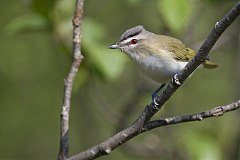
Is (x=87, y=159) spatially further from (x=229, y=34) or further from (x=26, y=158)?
(x=26, y=158)

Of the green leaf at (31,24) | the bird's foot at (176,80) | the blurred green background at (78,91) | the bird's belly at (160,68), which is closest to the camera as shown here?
the bird's foot at (176,80)

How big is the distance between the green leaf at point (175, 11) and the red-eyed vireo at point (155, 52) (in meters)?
0.18

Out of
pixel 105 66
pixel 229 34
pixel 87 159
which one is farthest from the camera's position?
pixel 229 34

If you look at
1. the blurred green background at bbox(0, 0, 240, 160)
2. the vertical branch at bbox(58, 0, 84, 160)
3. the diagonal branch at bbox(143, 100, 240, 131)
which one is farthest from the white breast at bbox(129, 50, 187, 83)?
the blurred green background at bbox(0, 0, 240, 160)

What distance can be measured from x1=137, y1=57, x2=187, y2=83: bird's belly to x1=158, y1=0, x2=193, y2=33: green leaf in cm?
23

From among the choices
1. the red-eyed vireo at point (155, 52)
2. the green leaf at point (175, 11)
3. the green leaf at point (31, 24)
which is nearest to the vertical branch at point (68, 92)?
the red-eyed vireo at point (155, 52)

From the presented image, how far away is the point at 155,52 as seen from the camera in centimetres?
367

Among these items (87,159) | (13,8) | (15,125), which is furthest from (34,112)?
(87,159)

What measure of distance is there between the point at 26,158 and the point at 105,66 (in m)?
3.56

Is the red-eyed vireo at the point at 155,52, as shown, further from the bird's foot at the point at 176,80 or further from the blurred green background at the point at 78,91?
the blurred green background at the point at 78,91

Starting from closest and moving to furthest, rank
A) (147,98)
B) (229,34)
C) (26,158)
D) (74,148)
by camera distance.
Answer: (147,98) → (229,34) → (26,158) → (74,148)

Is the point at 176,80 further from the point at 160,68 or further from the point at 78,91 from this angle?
the point at 78,91

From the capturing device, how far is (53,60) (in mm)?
7445

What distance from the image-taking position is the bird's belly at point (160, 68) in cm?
342
